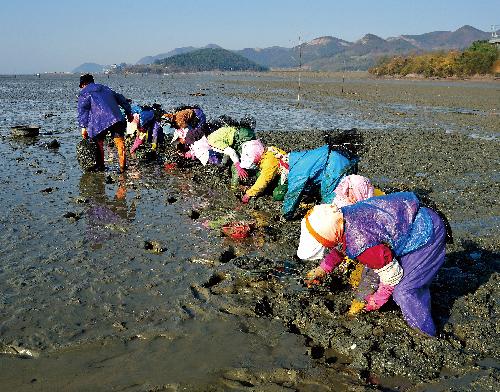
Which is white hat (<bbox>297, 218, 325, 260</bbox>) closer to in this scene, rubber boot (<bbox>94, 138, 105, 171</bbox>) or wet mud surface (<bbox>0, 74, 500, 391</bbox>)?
wet mud surface (<bbox>0, 74, 500, 391</bbox>)

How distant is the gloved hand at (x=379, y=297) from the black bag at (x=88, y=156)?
6632 millimetres

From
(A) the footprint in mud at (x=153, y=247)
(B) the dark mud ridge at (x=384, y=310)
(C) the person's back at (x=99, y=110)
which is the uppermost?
(C) the person's back at (x=99, y=110)

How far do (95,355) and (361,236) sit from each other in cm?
→ 209

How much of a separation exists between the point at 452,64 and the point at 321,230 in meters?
53.8

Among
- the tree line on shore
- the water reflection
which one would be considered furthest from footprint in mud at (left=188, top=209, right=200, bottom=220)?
the tree line on shore

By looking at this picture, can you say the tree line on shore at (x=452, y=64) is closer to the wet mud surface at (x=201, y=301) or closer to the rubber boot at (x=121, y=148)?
the wet mud surface at (x=201, y=301)

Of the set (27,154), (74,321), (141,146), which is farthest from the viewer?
(141,146)

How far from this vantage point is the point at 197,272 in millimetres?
4762

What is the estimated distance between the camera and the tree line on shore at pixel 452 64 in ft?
Result: 153

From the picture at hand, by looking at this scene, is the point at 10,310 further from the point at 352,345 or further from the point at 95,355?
the point at 352,345

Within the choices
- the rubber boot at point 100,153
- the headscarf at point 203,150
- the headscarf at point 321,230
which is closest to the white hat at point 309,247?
the headscarf at point 321,230

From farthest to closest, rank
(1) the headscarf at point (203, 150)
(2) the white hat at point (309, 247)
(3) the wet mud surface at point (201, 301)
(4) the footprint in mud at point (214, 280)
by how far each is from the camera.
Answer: (1) the headscarf at point (203, 150) < (4) the footprint in mud at point (214, 280) < (2) the white hat at point (309, 247) < (3) the wet mud surface at point (201, 301)

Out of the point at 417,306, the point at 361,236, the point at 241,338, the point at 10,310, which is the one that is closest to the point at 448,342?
the point at 417,306

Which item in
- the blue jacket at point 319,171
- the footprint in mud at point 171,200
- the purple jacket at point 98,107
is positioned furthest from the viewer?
the purple jacket at point 98,107
